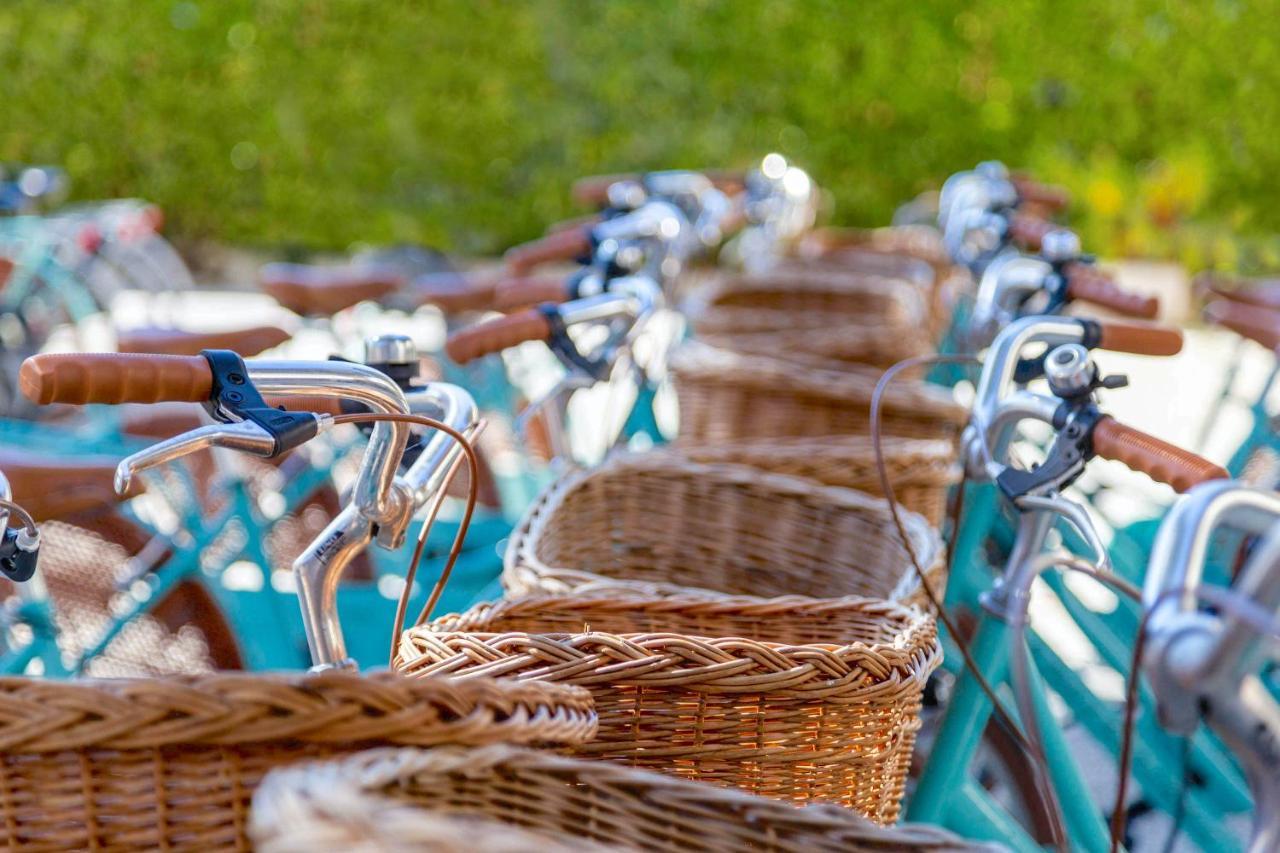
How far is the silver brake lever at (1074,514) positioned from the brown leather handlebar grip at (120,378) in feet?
1.99

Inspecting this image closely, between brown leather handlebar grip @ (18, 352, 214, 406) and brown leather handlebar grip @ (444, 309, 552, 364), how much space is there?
0.48 meters

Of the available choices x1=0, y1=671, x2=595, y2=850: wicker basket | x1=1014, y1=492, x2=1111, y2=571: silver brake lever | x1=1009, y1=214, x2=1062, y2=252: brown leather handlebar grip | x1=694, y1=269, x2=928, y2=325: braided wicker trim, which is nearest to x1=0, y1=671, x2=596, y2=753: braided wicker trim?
x1=0, y1=671, x2=595, y2=850: wicker basket

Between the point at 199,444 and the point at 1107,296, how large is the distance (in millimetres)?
1297

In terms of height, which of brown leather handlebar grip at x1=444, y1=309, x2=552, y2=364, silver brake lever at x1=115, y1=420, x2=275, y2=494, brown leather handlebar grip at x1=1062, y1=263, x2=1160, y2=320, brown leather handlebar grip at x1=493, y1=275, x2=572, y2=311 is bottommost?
brown leather handlebar grip at x1=493, y1=275, x2=572, y2=311

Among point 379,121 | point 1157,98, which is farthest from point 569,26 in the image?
point 1157,98

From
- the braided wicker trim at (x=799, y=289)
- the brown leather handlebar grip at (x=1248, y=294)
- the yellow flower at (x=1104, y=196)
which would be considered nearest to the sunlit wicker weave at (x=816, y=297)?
the braided wicker trim at (x=799, y=289)

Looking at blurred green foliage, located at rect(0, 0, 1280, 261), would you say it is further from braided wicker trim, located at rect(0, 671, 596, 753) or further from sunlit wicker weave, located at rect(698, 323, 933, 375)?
braided wicker trim, located at rect(0, 671, 596, 753)

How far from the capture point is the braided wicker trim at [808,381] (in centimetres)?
211

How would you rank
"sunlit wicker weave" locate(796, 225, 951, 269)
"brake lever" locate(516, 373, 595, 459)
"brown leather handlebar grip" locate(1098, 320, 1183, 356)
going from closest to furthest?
"brown leather handlebar grip" locate(1098, 320, 1183, 356) → "brake lever" locate(516, 373, 595, 459) → "sunlit wicker weave" locate(796, 225, 951, 269)

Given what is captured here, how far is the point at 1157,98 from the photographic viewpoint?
23.8 ft

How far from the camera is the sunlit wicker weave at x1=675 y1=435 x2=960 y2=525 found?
177 centimetres

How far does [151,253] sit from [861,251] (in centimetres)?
229

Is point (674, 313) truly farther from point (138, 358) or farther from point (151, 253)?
point (151, 253)

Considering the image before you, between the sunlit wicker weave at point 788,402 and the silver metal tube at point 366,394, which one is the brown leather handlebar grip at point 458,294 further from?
the silver metal tube at point 366,394
